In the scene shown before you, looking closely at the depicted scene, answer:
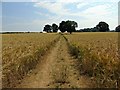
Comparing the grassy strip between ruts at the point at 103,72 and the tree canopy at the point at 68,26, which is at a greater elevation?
the tree canopy at the point at 68,26

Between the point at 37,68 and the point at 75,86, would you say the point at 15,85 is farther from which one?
the point at 37,68

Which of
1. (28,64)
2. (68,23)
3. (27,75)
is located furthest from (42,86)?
(68,23)

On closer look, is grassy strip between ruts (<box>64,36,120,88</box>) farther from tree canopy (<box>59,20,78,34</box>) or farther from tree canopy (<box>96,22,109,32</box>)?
tree canopy (<box>96,22,109,32</box>)

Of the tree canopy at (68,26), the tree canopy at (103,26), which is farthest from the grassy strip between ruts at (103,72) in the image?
the tree canopy at (103,26)

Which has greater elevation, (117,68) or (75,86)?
(117,68)

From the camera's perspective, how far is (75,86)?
8641 millimetres

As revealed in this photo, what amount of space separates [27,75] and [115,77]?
4203 mm

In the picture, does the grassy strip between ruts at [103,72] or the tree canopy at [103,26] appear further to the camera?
the tree canopy at [103,26]

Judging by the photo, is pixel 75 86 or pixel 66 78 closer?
pixel 75 86

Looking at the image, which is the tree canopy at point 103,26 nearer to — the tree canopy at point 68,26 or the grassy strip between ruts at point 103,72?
the tree canopy at point 68,26

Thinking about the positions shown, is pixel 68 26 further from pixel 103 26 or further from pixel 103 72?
pixel 103 72

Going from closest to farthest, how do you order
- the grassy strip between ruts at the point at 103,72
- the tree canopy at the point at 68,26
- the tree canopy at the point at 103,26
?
1. the grassy strip between ruts at the point at 103,72
2. the tree canopy at the point at 68,26
3. the tree canopy at the point at 103,26

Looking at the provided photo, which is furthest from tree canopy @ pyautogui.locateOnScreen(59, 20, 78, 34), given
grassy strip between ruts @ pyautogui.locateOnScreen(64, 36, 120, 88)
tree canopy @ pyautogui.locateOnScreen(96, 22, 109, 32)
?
grassy strip between ruts @ pyautogui.locateOnScreen(64, 36, 120, 88)

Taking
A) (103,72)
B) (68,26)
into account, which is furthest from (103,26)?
(103,72)
